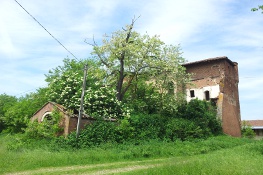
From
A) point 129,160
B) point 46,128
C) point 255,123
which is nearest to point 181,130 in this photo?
point 129,160

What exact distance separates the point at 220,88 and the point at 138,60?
1270cm

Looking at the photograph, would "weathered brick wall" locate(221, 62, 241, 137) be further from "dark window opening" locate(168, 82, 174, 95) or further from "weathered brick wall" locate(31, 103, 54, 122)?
"weathered brick wall" locate(31, 103, 54, 122)

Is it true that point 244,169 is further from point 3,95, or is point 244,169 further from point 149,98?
point 3,95

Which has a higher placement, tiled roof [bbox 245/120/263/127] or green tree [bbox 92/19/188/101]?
green tree [bbox 92/19/188/101]

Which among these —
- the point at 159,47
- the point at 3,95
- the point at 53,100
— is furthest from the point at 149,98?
the point at 3,95

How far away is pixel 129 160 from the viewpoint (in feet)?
49.0

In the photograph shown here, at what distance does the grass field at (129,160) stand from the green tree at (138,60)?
779 centimetres

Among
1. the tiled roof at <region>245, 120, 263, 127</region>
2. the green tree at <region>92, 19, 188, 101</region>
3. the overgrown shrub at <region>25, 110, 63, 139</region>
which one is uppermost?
the green tree at <region>92, 19, 188, 101</region>

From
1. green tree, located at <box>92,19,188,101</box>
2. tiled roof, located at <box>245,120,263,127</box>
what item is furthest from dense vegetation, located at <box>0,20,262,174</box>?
tiled roof, located at <box>245,120,263,127</box>

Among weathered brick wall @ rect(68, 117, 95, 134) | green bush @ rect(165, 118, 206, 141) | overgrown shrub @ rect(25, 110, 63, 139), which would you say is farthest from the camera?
green bush @ rect(165, 118, 206, 141)

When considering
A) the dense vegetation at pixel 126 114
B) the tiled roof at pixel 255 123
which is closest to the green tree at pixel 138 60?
the dense vegetation at pixel 126 114

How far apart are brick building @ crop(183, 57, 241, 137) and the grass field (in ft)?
37.9

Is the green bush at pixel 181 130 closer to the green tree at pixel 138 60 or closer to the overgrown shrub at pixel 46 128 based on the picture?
the green tree at pixel 138 60

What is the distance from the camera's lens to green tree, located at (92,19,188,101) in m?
25.1
